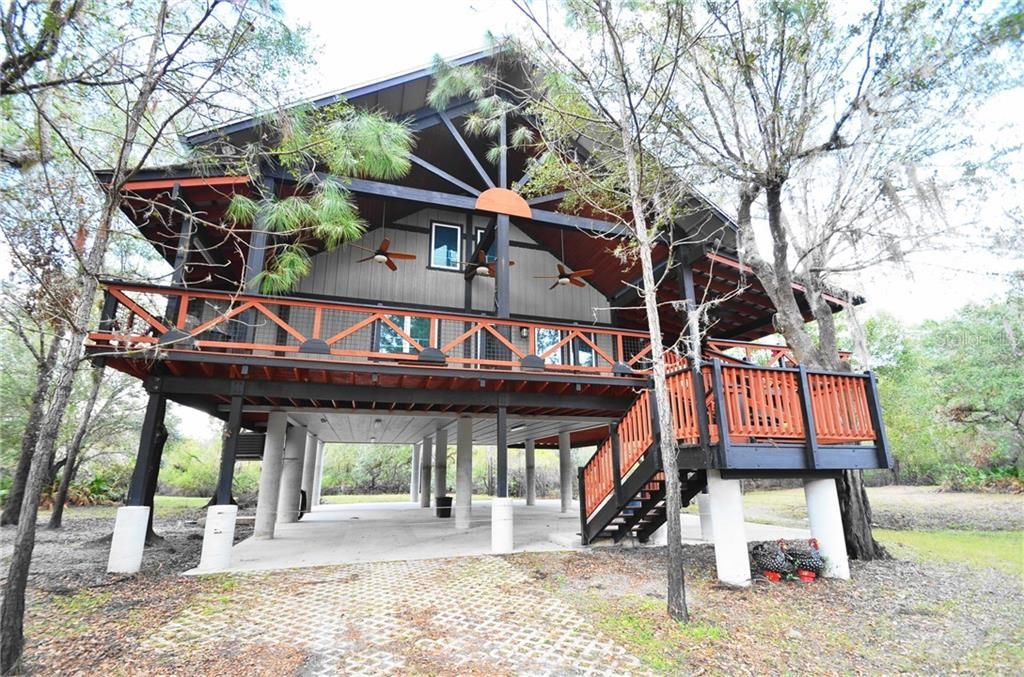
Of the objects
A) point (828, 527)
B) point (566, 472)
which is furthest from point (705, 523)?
point (566, 472)

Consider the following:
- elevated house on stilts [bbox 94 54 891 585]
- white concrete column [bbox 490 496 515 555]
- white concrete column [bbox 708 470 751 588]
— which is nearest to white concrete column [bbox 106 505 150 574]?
elevated house on stilts [bbox 94 54 891 585]

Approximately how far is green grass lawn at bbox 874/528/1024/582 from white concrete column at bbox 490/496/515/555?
18.1ft

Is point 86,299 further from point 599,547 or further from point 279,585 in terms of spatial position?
point 599,547

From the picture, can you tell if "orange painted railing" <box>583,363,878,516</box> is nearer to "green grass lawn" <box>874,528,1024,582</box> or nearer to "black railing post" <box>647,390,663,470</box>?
"black railing post" <box>647,390,663,470</box>

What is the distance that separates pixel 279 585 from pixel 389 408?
139 inches

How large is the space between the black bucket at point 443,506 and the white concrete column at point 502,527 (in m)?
5.52

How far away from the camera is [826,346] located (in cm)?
730

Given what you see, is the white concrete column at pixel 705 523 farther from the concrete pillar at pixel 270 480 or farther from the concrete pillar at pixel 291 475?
the concrete pillar at pixel 291 475

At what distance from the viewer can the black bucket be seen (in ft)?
40.6

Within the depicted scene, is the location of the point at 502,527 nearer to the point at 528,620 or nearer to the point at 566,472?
the point at 528,620

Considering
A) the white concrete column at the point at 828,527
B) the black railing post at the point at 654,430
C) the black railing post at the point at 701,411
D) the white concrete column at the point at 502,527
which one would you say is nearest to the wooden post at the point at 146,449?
the white concrete column at the point at 502,527

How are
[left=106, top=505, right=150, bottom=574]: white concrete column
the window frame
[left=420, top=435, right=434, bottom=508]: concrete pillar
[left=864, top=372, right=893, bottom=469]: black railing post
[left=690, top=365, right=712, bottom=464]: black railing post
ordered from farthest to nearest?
[left=420, top=435, right=434, bottom=508]: concrete pillar, the window frame, [left=106, top=505, right=150, bottom=574]: white concrete column, [left=864, top=372, right=893, bottom=469]: black railing post, [left=690, top=365, right=712, bottom=464]: black railing post

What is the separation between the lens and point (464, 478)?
9.94m

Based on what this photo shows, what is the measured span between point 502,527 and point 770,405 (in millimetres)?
4037
